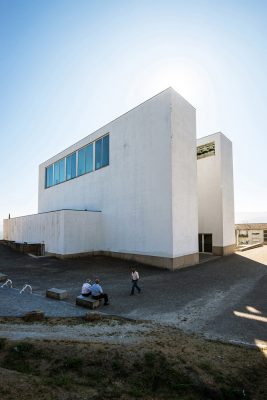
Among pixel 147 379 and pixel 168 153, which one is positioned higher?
pixel 168 153

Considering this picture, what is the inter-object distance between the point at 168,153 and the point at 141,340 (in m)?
15.9

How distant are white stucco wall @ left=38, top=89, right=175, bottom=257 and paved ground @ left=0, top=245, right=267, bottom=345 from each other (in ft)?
8.37

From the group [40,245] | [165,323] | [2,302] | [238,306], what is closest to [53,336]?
[165,323]

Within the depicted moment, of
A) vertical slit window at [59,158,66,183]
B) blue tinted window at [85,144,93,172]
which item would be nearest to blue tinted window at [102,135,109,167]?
blue tinted window at [85,144,93,172]

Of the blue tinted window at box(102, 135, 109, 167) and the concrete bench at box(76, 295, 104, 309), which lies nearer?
the concrete bench at box(76, 295, 104, 309)

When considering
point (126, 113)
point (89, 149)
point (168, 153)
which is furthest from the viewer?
point (89, 149)

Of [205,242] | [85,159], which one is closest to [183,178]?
[205,242]

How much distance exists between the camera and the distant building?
4600 cm

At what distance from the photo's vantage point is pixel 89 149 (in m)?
31.0

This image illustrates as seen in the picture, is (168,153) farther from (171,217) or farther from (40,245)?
(40,245)

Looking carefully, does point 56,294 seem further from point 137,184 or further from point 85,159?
point 85,159

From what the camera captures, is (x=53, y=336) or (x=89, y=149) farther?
(x=89, y=149)

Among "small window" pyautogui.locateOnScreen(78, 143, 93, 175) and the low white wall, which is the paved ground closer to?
the low white wall

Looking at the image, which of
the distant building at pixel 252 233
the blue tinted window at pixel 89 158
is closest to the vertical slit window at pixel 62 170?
the blue tinted window at pixel 89 158
